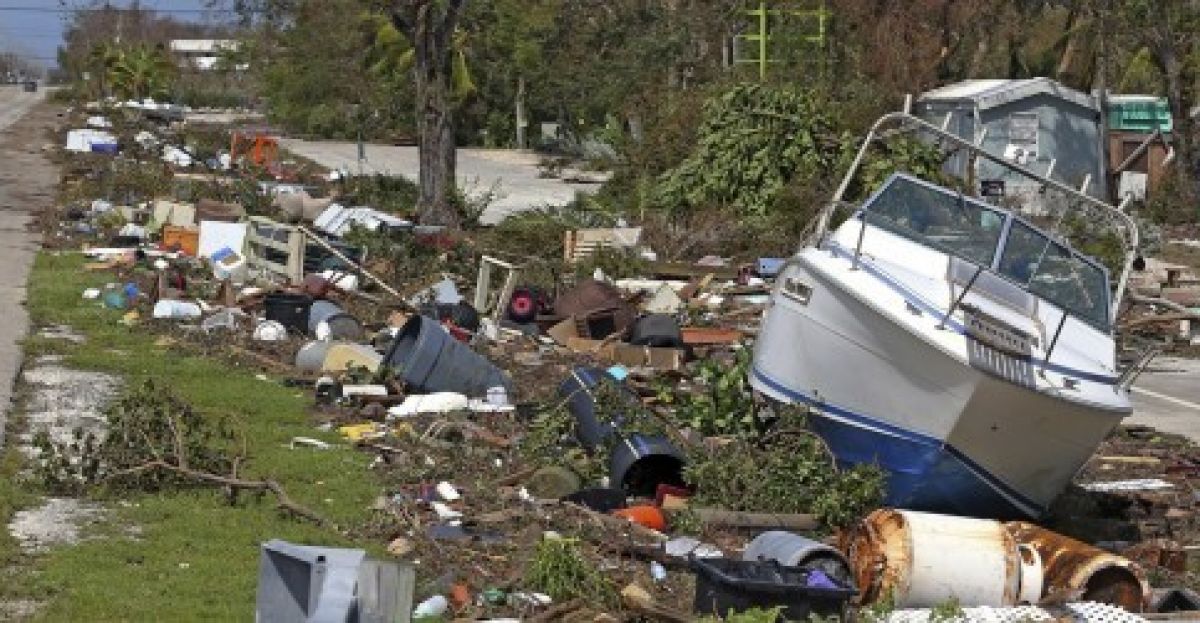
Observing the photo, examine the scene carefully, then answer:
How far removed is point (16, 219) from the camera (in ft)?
91.5

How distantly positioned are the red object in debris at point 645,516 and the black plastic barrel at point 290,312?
702 centimetres

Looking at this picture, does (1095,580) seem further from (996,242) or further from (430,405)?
(430,405)

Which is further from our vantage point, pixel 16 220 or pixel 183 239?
pixel 16 220

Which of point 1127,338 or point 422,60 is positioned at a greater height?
point 422,60

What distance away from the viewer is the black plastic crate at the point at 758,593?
8477 millimetres

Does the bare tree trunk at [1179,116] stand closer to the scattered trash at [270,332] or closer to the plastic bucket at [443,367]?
the scattered trash at [270,332]

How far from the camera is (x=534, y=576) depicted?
30.1 ft

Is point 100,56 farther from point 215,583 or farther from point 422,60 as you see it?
point 215,583

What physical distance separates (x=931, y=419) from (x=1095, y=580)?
1588 millimetres

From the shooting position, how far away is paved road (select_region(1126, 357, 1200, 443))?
1595cm

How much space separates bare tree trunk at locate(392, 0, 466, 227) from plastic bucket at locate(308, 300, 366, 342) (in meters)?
9.46

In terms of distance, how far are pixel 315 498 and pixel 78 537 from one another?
163 centimetres

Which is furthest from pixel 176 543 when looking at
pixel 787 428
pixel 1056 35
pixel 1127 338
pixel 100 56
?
pixel 100 56

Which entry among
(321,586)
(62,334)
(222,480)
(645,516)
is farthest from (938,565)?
(62,334)
